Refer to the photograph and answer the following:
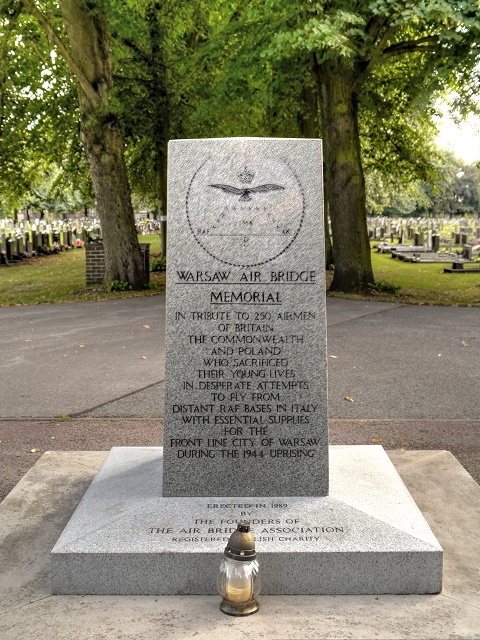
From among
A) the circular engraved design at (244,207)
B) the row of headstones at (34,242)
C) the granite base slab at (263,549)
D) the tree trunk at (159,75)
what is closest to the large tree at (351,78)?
the tree trunk at (159,75)

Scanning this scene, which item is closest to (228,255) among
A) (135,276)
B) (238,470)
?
(238,470)

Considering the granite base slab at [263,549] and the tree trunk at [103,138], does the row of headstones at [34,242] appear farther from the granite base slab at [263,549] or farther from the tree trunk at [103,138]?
the granite base slab at [263,549]

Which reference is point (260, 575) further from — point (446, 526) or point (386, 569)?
point (446, 526)

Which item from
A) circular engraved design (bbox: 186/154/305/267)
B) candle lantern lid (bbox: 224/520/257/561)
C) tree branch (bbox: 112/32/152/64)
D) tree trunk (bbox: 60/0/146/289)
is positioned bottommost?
candle lantern lid (bbox: 224/520/257/561)

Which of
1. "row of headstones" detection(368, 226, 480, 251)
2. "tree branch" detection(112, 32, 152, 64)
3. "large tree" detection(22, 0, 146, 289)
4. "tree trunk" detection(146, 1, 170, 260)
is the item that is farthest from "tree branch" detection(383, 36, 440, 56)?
"row of headstones" detection(368, 226, 480, 251)

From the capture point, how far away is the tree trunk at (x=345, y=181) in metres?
17.0

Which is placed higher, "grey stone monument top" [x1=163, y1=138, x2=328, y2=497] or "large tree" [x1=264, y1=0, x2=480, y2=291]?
"large tree" [x1=264, y1=0, x2=480, y2=291]

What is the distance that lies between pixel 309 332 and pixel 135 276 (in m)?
14.5

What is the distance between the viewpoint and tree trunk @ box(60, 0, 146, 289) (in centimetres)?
1694

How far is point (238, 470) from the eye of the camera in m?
4.62

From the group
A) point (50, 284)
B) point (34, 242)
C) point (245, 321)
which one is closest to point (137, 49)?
point (50, 284)

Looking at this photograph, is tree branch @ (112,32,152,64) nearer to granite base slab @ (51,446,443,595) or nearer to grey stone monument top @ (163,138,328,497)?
grey stone monument top @ (163,138,328,497)

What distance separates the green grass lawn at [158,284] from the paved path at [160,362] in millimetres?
2505

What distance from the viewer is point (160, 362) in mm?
9891
